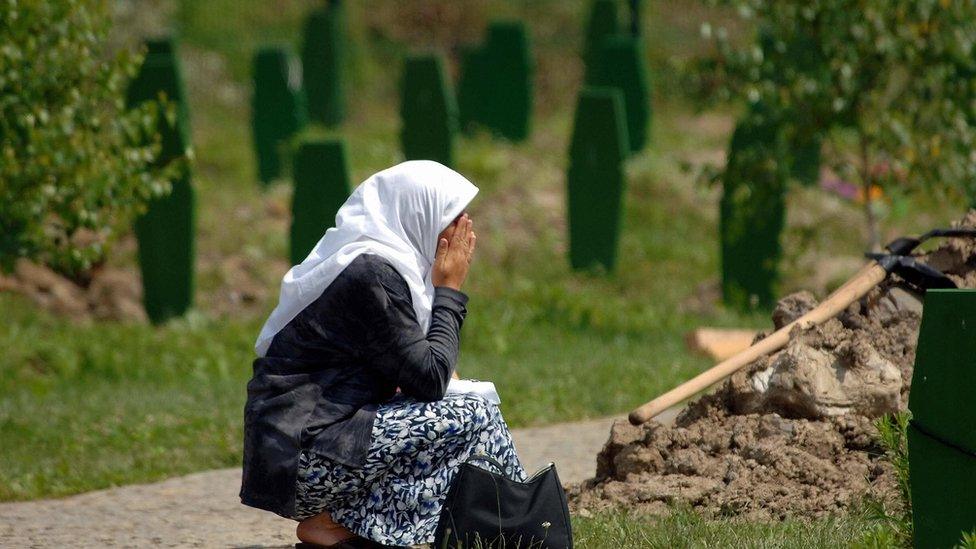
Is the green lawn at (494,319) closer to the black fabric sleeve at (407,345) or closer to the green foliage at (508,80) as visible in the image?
the green foliage at (508,80)

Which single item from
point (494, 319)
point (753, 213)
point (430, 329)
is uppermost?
point (430, 329)

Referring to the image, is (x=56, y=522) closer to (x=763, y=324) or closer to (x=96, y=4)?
(x=96, y=4)

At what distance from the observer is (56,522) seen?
5340mm

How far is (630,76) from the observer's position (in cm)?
1344

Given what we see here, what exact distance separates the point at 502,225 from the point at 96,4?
5191 mm

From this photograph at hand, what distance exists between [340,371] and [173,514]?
1.57 m

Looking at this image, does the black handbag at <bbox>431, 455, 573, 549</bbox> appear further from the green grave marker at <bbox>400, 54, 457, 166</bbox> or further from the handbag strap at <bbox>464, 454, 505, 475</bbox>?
the green grave marker at <bbox>400, 54, 457, 166</bbox>

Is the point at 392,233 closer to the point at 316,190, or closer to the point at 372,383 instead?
the point at 372,383

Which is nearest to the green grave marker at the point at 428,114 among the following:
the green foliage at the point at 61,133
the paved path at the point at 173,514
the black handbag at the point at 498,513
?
the green foliage at the point at 61,133

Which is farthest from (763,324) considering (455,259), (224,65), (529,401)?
(224,65)

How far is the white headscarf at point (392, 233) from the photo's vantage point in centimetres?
414

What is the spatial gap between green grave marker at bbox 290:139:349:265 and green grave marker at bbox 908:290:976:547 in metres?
5.95

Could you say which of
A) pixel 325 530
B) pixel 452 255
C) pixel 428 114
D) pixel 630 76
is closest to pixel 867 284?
pixel 452 255

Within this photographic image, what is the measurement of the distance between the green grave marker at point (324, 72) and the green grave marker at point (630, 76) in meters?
2.93
